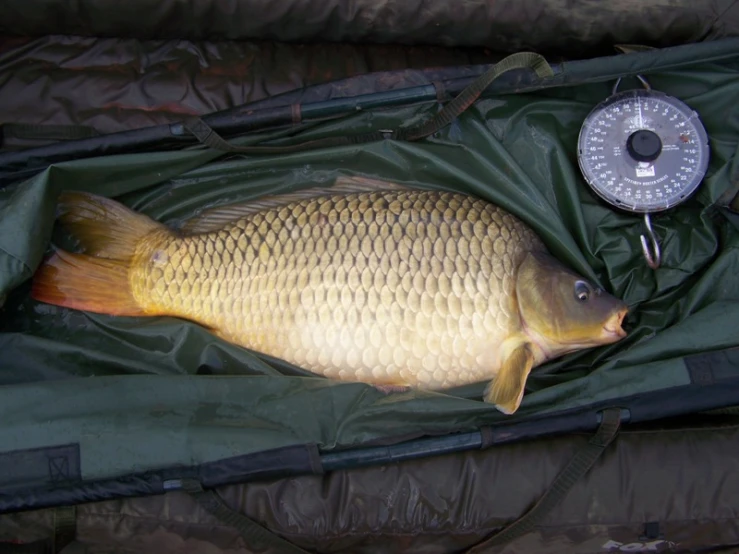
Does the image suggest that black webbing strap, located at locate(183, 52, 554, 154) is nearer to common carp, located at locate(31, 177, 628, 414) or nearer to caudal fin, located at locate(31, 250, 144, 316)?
common carp, located at locate(31, 177, 628, 414)

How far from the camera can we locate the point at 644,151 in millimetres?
1794

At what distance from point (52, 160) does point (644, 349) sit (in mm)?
1670

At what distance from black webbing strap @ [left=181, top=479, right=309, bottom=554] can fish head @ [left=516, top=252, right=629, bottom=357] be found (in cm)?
83

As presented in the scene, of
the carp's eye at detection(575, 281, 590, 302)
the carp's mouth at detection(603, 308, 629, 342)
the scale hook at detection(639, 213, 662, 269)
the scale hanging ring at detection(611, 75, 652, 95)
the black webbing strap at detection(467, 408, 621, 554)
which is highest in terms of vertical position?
the scale hanging ring at detection(611, 75, 652, 95)

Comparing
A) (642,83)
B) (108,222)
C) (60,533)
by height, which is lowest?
(60,533)

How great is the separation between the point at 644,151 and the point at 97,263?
1.53m

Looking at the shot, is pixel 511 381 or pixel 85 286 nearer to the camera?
pixel 511 381

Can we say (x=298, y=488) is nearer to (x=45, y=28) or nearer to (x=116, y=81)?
(x=116, y=81)

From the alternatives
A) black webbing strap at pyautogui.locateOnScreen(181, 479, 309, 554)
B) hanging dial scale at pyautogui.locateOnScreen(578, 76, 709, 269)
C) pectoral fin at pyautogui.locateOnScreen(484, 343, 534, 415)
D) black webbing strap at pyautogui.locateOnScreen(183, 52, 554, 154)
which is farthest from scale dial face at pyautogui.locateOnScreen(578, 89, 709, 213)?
black webbing strap at pyautogui.locateOnScreen(181, 479, 309, 554)

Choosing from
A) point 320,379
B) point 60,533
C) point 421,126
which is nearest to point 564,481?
point 320,379

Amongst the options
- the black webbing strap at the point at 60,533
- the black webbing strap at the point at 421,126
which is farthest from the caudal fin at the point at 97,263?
the black webbing strap at the point at 60,533

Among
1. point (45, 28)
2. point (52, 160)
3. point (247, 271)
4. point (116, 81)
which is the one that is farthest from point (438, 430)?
point (45, 28)

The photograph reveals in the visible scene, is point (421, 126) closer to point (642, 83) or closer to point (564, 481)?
point (642, 83)

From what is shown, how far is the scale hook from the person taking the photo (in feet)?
6.12
